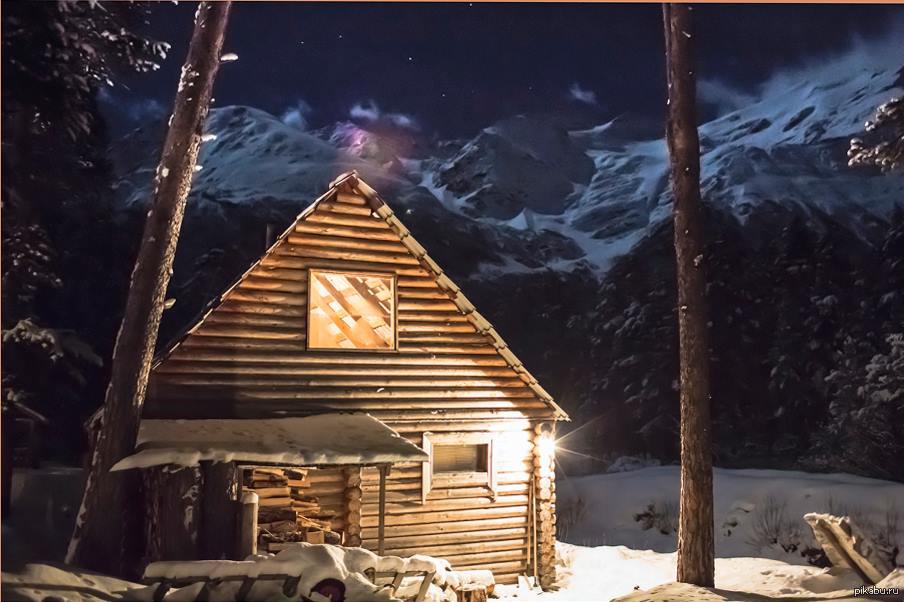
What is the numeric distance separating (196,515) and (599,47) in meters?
18.0

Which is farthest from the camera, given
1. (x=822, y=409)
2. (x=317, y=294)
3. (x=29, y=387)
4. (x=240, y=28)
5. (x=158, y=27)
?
(x=822, y=409)

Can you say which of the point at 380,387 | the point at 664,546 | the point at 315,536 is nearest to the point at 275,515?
the point at 315,536

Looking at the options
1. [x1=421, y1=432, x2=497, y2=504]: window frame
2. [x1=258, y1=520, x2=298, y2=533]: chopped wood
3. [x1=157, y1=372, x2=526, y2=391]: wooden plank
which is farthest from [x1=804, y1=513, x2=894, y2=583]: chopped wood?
[x1=258, y1=520, x2=298, y2=533]: chopped wood

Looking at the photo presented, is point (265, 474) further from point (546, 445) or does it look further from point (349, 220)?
point (546, 445)

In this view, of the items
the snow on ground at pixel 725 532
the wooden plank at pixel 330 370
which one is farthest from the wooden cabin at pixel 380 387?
the snow on ground at pixel 725 532

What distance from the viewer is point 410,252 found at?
14.3 metres

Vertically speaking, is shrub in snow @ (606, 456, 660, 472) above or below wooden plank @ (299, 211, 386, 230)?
below

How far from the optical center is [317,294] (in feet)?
47.0

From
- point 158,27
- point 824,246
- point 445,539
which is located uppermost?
point 158,27

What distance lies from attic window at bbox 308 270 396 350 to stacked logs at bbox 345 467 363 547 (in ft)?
6.83

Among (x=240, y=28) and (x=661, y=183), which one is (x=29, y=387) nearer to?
(x=240, y=28)

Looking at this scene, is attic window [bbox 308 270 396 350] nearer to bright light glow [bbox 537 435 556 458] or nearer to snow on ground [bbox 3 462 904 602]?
bright light glow [bbox 537 435 556 458]

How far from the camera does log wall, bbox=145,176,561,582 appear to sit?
12.9m

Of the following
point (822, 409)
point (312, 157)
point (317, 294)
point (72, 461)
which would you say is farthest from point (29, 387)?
point (312, 157)
